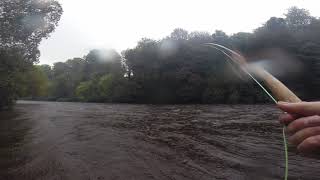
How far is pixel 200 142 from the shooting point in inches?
448

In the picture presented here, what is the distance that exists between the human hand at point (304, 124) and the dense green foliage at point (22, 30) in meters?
27.4

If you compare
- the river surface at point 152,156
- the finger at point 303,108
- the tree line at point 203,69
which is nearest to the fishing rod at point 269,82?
the finger at point 303,108

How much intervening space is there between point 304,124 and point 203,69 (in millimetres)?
50790

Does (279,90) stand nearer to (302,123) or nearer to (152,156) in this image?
(302,123)

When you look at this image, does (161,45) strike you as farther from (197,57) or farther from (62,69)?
(62,69)

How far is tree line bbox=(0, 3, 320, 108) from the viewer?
→ 42719 mm

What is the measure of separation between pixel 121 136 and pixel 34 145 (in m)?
3.38

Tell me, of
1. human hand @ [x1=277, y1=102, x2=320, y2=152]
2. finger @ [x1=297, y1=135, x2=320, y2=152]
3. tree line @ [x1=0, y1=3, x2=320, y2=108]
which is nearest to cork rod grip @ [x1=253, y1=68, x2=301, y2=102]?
human hand @ [x1=277, y1=102, x2=320, y2=152]

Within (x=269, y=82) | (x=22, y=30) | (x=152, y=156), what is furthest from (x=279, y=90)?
(x=22, y=30)

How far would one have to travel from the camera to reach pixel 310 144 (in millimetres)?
1432

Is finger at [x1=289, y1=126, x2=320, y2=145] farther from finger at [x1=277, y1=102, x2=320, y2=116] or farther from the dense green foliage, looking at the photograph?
the dense green foliage

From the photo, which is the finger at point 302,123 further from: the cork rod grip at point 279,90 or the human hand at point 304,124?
the cork rod grip at point 279,90

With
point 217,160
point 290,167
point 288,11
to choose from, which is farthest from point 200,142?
point 288,11

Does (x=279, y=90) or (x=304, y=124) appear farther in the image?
(x=279, y=90)
